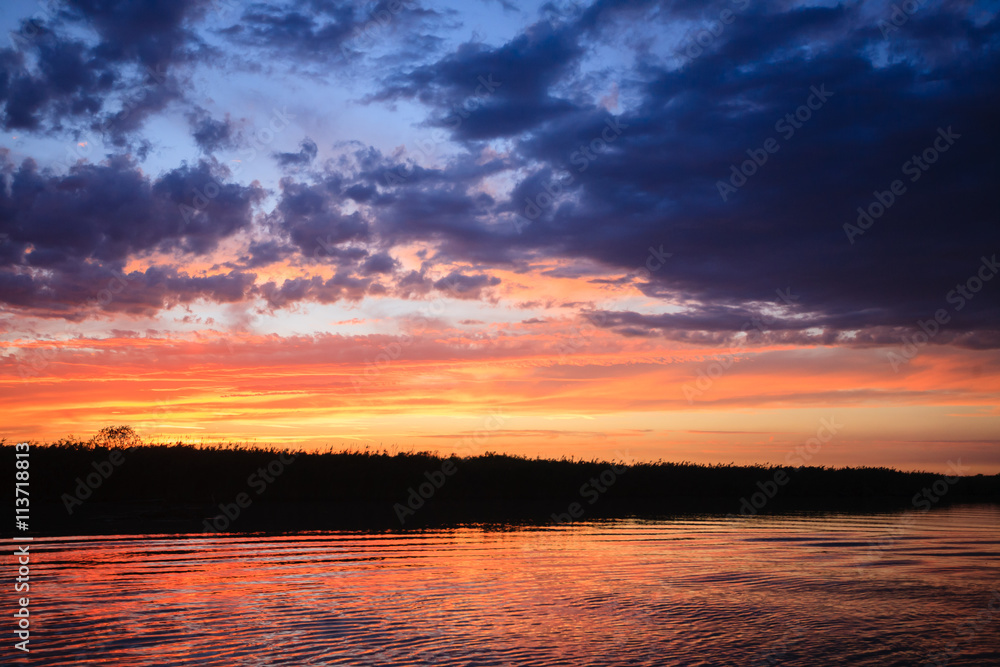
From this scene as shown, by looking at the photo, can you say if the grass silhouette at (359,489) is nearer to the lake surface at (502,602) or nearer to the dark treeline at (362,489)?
the dark treeline at (362,489)

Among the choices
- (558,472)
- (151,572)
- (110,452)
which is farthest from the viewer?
(558,472)

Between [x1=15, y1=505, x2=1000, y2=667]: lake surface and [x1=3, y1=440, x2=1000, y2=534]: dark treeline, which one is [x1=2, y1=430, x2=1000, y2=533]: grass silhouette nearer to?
[x1=3, y1=440, x2=1000, y2=534]: dark treeline

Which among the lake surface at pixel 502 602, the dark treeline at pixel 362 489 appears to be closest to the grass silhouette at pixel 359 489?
the dark treeline at pixel 362 489

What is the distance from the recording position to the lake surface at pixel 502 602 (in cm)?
1261

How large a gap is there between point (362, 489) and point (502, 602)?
34569 millimetres

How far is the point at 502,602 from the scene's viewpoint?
658 inches

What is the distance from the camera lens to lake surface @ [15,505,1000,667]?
1261 cm

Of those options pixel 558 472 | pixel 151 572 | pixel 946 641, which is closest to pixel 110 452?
pixel 151 572

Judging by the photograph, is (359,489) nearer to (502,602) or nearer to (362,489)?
(362,489)

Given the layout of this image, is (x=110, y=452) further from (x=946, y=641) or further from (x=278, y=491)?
(x=946, y=641)

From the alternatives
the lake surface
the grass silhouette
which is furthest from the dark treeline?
the lake surface

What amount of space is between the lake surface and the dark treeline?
31.2 feet

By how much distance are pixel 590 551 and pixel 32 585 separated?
18.0 metres

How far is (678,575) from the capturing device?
68.9 feet
